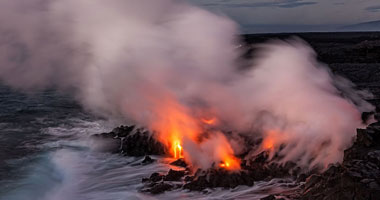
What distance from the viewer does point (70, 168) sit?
14.1 metres

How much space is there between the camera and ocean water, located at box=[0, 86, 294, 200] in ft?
33.5

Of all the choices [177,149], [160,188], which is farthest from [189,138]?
[160,188]

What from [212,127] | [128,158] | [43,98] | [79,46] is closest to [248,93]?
[212,127]

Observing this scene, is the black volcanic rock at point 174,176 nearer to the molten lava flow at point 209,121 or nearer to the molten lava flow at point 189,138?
the molten lava flow at point 189,138

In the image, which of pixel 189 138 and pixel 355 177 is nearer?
pixel 355 177

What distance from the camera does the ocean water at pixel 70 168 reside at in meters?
10.2

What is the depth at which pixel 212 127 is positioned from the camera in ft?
42.0

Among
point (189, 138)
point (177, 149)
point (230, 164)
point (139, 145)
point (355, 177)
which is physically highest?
point (139, 145)

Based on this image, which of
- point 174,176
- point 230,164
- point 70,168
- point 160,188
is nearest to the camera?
point 160,188

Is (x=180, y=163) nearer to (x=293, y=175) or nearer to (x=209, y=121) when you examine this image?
(x=209, y=121)

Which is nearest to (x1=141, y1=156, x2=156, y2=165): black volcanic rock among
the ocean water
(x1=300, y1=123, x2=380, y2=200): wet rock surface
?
the ocean water

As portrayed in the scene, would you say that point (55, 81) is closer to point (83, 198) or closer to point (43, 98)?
point (43, 98)

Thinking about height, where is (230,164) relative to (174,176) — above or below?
above

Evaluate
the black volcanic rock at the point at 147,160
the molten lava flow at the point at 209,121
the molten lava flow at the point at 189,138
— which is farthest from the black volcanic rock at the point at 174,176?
the molten lava flow at the point at 209,121
